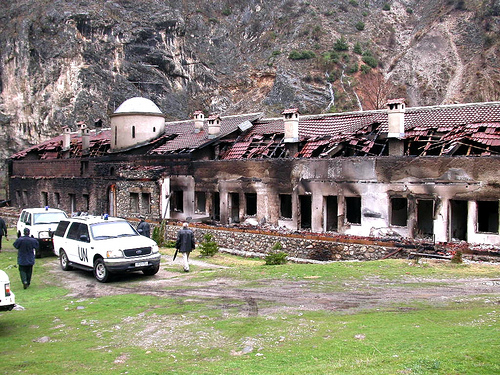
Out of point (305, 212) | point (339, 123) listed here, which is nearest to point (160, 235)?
point (305, 212)

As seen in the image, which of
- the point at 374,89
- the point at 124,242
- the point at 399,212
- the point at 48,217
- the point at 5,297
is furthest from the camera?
the point at 374,89

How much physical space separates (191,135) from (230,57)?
49262 millimetres

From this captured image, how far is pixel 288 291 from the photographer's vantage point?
1156 centimetres

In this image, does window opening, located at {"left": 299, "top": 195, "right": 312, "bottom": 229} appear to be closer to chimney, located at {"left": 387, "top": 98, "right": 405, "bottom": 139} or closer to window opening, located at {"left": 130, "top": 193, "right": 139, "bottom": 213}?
chimney, located at {"left": 387, "top": 98, "right": 405, "bottom": 139}

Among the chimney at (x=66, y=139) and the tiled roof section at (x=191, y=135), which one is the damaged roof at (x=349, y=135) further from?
the chimney at (x=66, y=139)

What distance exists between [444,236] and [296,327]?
39.9 ft

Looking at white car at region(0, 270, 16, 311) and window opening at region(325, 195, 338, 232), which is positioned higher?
window opening at region(325, 195, 338, 232)

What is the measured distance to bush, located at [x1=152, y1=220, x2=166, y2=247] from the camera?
24520 mm

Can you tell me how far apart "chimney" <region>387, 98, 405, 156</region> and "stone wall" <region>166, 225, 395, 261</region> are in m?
5.09

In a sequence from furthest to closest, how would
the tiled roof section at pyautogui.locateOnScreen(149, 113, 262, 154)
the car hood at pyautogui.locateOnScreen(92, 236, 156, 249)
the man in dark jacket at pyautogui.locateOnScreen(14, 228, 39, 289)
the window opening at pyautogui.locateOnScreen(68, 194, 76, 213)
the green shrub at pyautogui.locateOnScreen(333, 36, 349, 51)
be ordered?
the green shrub at pyautogui.locateOnScreen(333, 36, 349, 51), the window opening at pyautogui.locateOnScreen(68, 194, 76, 213), the tiled roof section at pyautogui.locateOnScreen(149, 113, 262, 154), the car hood at pyautogui.locateOnScreen(92, 236, 156, 249), the man in dark jacket at pyautogui.locateOnScreen(14, 228, 39, 289)

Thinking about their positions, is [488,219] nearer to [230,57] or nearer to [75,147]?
[75,147]

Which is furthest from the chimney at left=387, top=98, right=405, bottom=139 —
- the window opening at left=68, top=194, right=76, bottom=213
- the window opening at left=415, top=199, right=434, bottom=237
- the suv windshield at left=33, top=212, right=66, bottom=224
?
the window opening at left=68, top=194, right=76, bottom=213

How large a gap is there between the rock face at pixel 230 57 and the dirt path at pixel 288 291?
1944 inches

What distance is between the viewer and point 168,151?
3008cm
